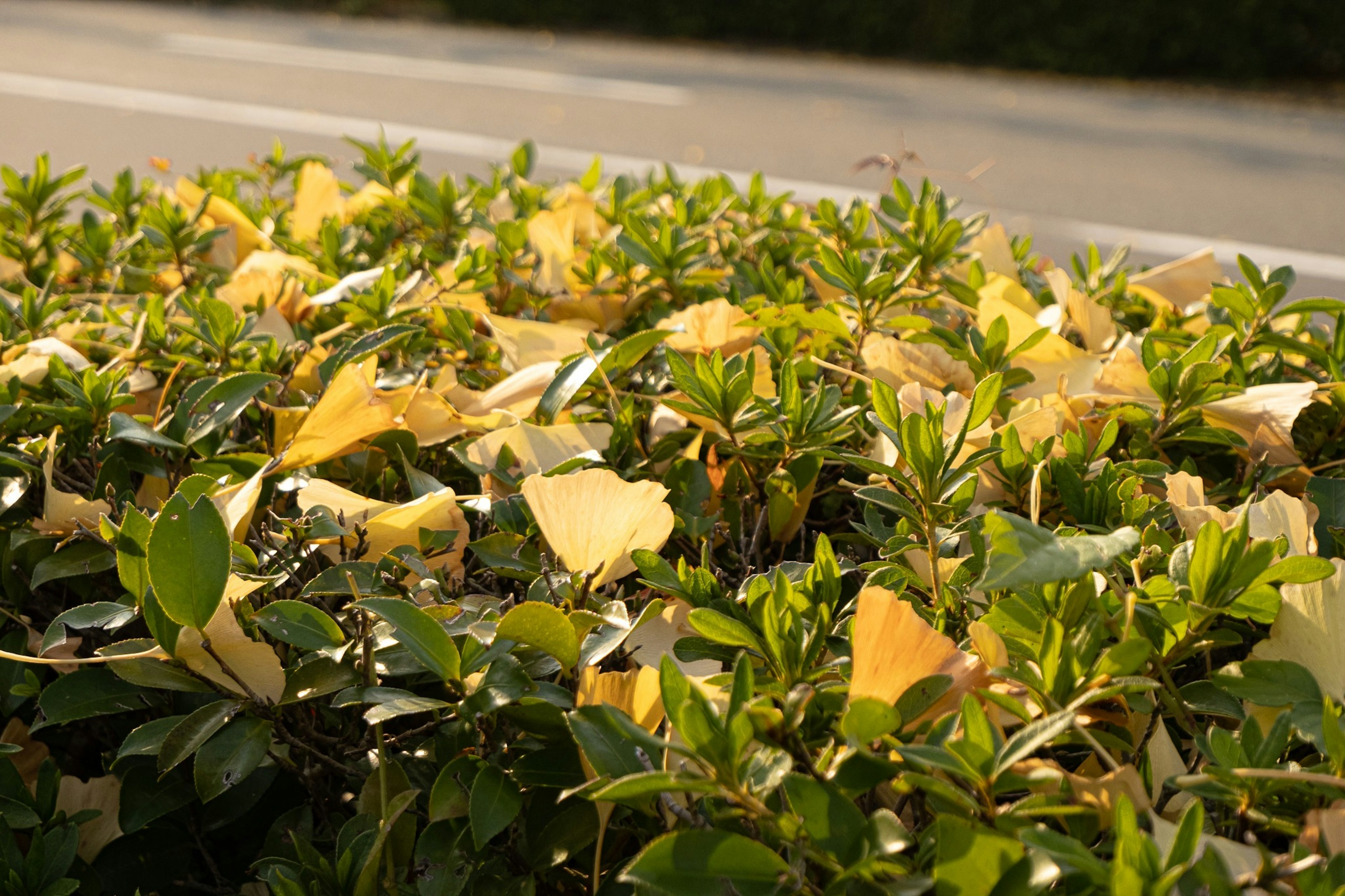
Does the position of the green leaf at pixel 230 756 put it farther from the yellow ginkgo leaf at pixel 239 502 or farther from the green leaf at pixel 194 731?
the yellow ginkgo leaf at pixel 239 502

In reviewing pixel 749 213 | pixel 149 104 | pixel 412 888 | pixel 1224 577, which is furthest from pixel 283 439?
pixel 149 104

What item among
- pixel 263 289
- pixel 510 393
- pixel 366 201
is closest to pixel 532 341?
pixel 510 393

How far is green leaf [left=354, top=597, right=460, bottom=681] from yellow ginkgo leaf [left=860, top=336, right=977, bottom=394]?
1.92 ft

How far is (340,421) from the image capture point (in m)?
1.06

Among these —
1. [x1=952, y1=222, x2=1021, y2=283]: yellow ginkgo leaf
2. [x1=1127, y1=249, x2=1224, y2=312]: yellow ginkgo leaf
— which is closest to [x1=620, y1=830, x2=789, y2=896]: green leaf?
[x1=952, y1=222, x2=1021, y2=283]: yellow ginkgo leaf

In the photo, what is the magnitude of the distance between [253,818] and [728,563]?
548 millimetres

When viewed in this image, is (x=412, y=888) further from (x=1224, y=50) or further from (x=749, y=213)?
(x=1224, y=50)

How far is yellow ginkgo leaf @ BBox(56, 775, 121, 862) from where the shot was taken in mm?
1025

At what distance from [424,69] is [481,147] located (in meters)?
3.11

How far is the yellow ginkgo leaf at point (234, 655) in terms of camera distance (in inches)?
33.7

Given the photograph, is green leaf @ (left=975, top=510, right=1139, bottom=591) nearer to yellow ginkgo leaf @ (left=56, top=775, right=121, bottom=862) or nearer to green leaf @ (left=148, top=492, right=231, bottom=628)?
green leaf @ (left=148, top=492, right=231, bottom=628)

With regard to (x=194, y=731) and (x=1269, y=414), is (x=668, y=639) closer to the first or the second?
(x=194, y=731)

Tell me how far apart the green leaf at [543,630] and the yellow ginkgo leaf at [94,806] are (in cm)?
48

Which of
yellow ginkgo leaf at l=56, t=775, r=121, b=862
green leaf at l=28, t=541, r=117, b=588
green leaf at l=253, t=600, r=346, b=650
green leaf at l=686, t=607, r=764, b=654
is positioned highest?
green leaf at l=686, t=607, r=764, b=654
